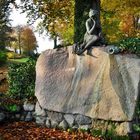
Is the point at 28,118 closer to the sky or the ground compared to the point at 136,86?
A: closer to the ground

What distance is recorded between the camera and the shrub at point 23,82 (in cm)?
1623

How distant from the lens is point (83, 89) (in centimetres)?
1286

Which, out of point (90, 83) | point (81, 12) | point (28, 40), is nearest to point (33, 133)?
point (90, 83)

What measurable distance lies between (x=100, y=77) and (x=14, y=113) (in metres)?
3.79

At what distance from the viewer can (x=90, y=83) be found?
12.7m

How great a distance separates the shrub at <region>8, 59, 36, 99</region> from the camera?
639 inches

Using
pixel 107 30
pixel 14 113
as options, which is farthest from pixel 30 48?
pixel 14 113

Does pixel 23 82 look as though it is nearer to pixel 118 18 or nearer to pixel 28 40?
pixel 118 18

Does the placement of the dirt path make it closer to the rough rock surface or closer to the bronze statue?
the rough rock surface

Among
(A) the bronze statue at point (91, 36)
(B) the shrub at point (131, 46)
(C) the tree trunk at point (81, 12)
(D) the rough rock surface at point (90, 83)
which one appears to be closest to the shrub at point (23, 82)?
(D) the rough rock surface at point (90, 83)

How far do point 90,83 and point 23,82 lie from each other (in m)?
4.56

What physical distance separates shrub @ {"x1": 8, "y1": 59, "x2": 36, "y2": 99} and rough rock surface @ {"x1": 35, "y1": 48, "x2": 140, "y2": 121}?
7.06 feet

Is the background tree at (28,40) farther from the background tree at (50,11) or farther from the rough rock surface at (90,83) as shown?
the rough rock surface at (90,83)

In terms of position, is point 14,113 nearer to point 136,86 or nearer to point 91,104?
point 91,104
